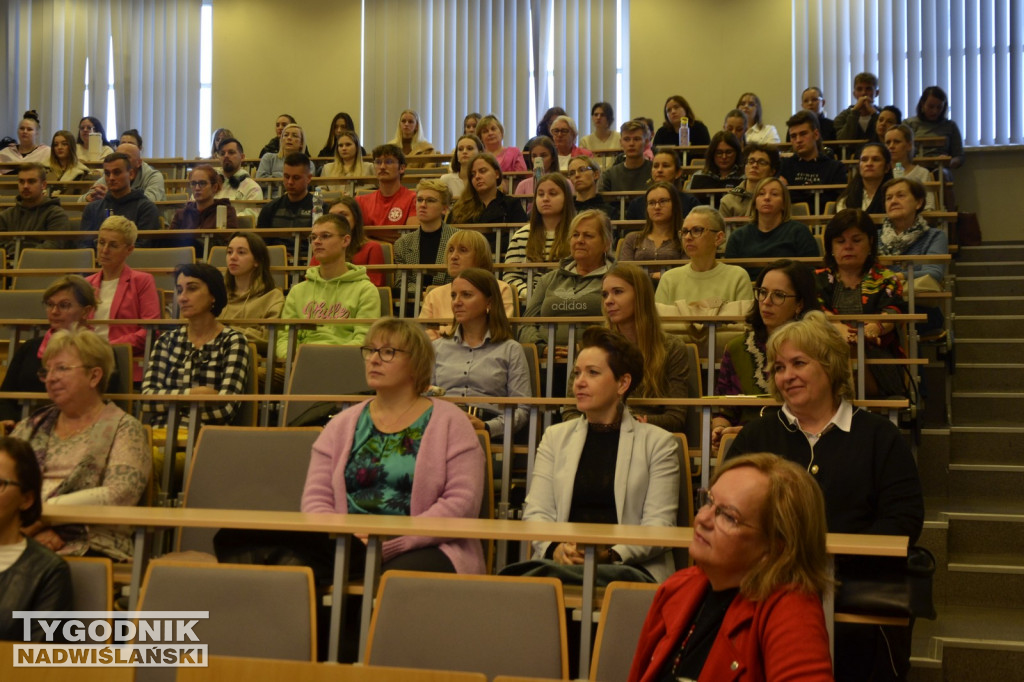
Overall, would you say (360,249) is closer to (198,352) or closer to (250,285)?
(250,285)

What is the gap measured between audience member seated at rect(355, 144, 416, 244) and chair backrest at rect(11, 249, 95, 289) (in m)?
1.46

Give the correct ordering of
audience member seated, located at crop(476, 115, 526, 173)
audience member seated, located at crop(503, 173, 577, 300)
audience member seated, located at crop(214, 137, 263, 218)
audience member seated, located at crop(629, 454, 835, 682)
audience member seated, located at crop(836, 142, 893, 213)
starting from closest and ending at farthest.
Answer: audience member seated, located at crop(629, 454, 835, 682) < audience member seated, located at crop(503, 173, 577, 300) < audience member seated, located at crop(836, 142, 893, 213) < audience member seated, located at crop(214, 137, 263, 218) < audience member seated, located at crop(476, 115, 526, 173)

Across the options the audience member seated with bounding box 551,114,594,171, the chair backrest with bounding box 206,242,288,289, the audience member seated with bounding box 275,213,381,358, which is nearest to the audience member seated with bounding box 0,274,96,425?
the audience member seated with bounding box 275,213,381,358

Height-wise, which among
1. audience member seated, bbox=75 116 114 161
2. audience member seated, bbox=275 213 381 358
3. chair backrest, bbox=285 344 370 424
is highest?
audience member seated, bbox=75 116 114 161

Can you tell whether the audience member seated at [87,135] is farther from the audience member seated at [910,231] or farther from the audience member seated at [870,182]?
the audience member seated at [910,231]

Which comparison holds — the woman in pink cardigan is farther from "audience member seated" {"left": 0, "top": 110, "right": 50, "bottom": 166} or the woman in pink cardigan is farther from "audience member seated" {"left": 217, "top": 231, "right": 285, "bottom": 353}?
"audience member seated" {"left": 0, "top": 110, "right": 50, "bottom": 166}

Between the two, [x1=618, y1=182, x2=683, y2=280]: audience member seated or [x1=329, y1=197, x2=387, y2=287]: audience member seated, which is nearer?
[x1=618, y1=182, x2=683, y2=280]: audience member seated

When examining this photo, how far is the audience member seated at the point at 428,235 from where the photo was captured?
5055 mm

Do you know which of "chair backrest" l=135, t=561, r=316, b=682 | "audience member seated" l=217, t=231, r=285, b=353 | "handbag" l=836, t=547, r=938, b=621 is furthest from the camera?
"audience member seated" l=217, t=231, r=285, b=353

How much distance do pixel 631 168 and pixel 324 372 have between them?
332 centimetres

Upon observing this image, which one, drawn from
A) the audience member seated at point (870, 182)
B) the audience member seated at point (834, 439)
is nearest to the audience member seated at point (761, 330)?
the audience member seated at point (834, 439)

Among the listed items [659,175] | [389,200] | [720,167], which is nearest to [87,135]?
[389,200]

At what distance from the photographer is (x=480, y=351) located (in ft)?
11.7

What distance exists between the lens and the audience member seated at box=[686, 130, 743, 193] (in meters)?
6.13
